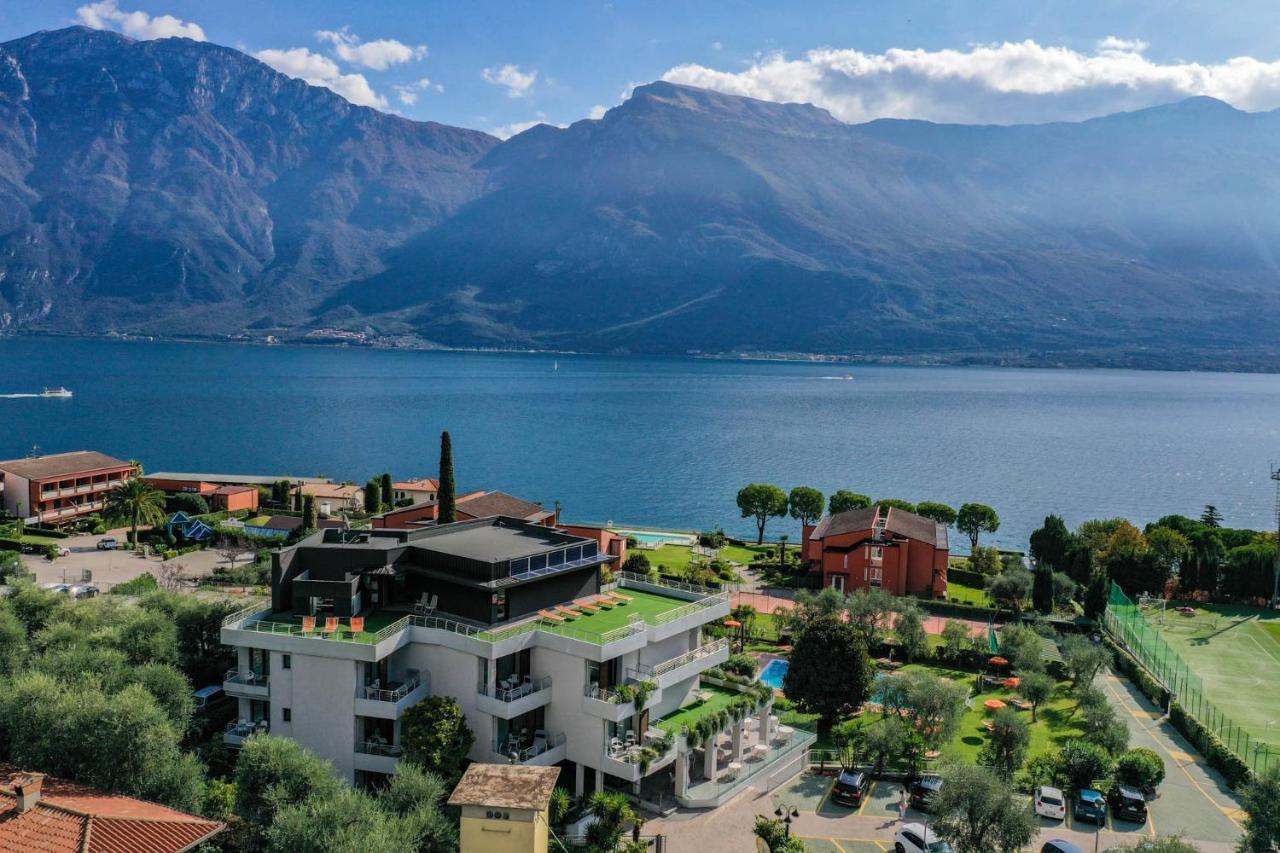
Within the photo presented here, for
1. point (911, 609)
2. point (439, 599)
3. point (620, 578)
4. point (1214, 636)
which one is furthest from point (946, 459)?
point (439, 599)

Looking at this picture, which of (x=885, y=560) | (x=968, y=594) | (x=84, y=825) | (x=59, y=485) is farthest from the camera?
(x=59, y=485)

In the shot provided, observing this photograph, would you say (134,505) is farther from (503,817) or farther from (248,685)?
(503,817)

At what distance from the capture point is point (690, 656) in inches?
1313

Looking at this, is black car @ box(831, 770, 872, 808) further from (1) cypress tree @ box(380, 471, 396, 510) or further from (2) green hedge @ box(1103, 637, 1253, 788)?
(1) cypress tree @ box(380, 471, 396, 510)

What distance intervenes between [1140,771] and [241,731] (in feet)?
102

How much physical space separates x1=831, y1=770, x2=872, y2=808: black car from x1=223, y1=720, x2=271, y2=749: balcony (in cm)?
1944

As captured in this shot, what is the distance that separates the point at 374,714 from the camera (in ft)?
96.8

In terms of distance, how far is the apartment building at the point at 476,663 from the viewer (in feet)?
96.7

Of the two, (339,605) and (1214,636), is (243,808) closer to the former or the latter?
(339,605)

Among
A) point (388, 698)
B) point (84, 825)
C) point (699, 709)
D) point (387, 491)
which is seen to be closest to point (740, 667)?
point (699, 709)

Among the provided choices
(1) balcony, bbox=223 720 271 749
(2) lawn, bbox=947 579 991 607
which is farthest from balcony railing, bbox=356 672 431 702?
(2) lawn, bbox=947 579 991 607

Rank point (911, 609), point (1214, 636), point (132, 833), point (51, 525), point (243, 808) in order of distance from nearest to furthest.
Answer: point (132, 833) < point (243, 808) < point (911, 609) < point (1214, 636) < point (51, 525)

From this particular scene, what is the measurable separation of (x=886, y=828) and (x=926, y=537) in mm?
37670

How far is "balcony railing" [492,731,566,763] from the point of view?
1139 inches
